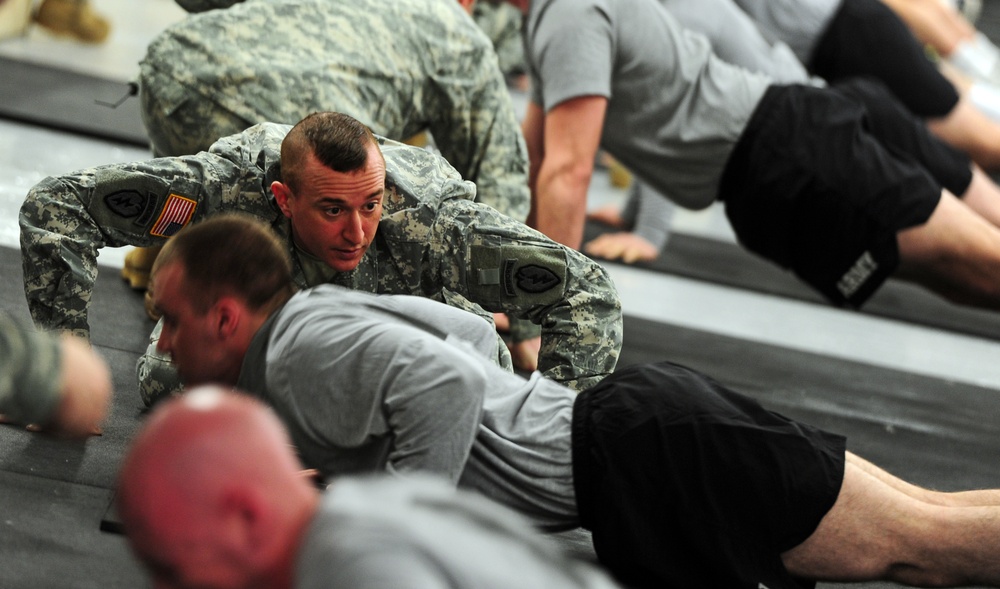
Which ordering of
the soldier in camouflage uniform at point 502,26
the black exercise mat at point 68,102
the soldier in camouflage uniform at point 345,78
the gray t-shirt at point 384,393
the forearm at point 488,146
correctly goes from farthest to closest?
the soldier in camouflage uniform at point 502,26 < the black exercise mat at point 68,102 < the forearm at point 488,146 < the soldier in camouflage uniform at point 345,78 < the gray t-shirt at point 384,393

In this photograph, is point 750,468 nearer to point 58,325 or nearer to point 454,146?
point 58,325

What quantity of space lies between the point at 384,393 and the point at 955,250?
2.35 meters

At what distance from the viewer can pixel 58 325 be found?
7.94 ft

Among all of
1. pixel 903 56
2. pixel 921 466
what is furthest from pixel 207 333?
pixel 903 56

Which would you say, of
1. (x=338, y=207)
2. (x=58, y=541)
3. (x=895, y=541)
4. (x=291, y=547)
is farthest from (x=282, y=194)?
(x=291, y=547)

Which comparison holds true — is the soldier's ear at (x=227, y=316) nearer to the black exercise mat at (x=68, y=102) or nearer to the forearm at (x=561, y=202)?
the forearm at (x=561, y=202)

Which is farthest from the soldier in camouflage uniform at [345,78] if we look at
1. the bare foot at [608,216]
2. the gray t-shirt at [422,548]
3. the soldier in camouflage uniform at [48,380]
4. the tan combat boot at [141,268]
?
the gray t-shirt at [422,548]

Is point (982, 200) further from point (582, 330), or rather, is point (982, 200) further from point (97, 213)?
point (97, 213)

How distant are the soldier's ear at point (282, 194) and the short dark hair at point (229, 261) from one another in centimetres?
65

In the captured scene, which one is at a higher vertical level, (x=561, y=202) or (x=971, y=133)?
(x=971, y=133)

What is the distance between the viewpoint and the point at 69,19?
21.4ft

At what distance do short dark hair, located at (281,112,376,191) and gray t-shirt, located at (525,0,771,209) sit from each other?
114cm

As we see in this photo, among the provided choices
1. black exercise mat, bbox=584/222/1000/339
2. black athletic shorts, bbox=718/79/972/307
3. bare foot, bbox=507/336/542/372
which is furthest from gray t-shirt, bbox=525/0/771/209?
black exercise mat, bbox=584/222/1000/339

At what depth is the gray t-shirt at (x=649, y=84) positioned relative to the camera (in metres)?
3.51
